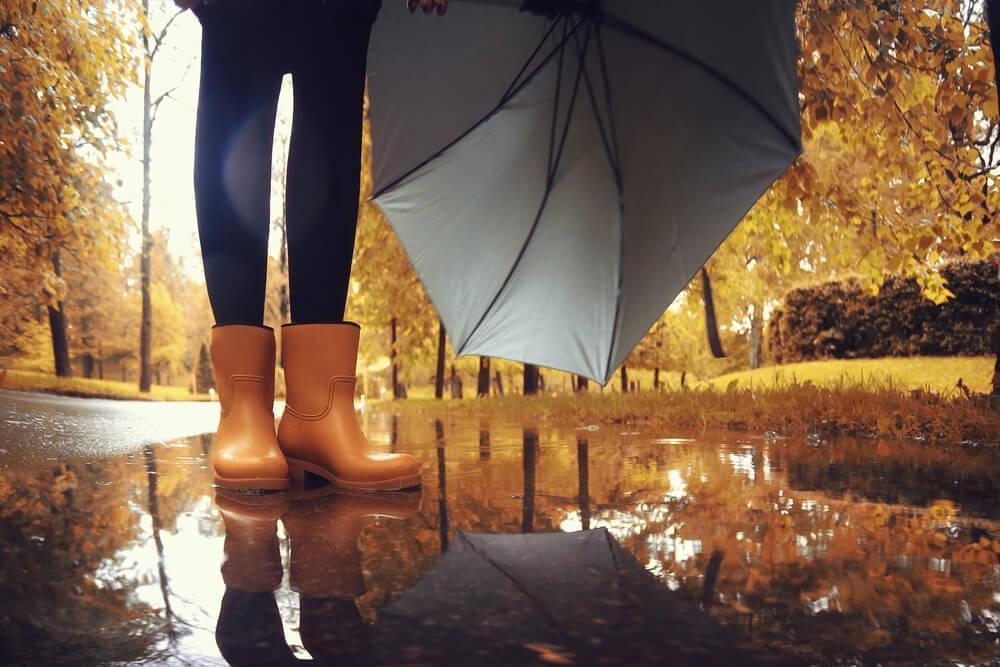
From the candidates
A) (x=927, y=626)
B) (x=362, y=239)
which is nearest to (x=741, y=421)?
(x=927, y=626)

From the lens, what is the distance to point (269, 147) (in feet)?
6.82

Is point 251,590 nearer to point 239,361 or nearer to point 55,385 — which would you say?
point 239,361

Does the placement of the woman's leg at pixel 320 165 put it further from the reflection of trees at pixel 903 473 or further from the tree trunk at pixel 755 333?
the tree trunk at pixel 755 333

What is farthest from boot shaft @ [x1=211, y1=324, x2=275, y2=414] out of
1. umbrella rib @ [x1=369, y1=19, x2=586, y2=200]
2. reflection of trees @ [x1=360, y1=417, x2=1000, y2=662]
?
umbrella rib @ [x1=369, y1=19, x2=586, y2=200]

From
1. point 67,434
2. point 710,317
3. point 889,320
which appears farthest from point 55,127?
point 889,320

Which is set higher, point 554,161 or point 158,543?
point 554,161

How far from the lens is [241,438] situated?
1.90 metres

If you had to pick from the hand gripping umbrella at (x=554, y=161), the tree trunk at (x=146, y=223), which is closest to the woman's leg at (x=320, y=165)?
the hand gripping umbrella at (x=554, y=161)

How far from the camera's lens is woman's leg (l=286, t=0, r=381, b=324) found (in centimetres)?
205

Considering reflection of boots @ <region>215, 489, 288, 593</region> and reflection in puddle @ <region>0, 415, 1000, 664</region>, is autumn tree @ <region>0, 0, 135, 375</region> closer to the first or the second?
reflection in puddle @ <region>0, 415, 1000, 664</region>

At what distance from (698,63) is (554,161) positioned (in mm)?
877

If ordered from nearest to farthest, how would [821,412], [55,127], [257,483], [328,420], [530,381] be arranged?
[257,483] < [328,420] < [821,412] < [55,127] < [530,381]

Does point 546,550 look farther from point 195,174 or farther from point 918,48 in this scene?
point 918,48

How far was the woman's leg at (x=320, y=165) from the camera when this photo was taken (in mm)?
2055
